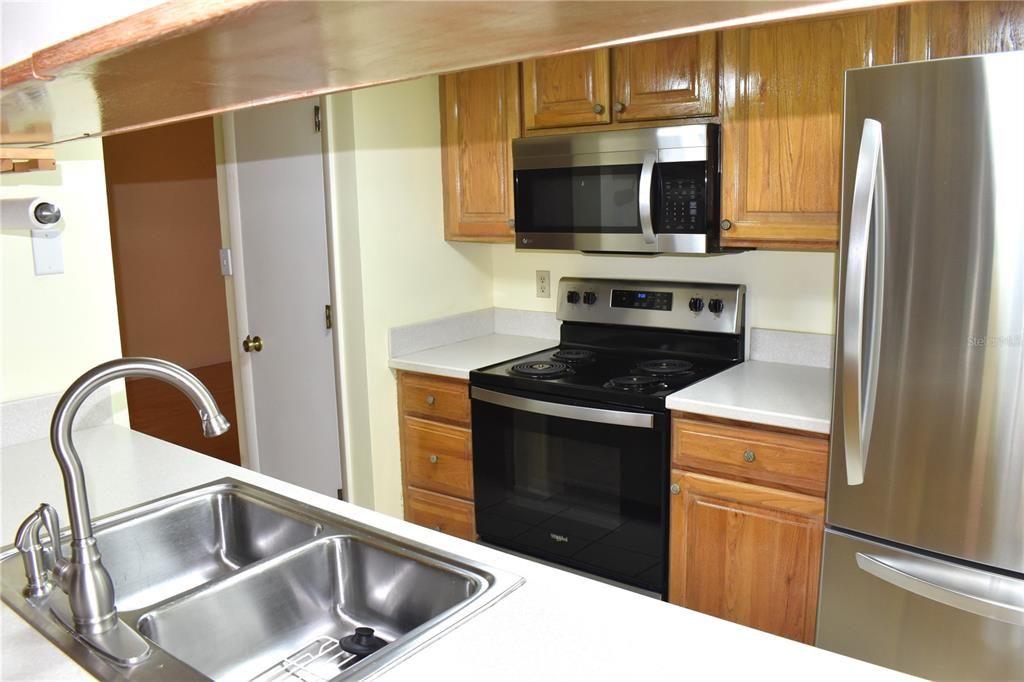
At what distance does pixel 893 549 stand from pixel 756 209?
104 cm

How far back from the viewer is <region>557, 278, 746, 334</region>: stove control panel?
2.87 m

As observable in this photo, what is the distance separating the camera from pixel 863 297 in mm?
1938

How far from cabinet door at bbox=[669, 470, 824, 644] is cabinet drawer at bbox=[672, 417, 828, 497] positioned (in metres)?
0.03

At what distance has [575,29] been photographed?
0.69 meters

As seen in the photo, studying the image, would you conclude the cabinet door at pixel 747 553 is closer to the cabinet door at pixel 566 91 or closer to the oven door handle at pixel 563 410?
the oven door handle at pixel 563 410

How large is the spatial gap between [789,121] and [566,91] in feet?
2.66

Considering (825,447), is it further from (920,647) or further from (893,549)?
(920,647)

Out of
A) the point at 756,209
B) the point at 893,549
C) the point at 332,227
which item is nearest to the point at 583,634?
the point at 893,549

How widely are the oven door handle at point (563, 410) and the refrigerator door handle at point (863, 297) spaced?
24.8 inches

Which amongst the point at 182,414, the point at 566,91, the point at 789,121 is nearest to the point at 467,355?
the point at 566,91

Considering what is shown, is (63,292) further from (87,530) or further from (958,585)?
(958,585)

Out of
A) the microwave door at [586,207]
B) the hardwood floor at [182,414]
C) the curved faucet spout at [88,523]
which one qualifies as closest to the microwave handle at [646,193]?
the microwave door at [586,207]

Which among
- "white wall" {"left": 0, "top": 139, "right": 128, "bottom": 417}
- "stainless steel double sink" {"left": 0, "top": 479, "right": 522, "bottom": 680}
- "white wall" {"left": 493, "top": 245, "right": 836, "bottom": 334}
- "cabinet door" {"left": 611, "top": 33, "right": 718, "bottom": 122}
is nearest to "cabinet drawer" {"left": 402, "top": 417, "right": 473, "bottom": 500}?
"white wall" {"left": 493, "top": 245, "right": 836, "bottom": 334}

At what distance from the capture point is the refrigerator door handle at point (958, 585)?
1.83 meters
